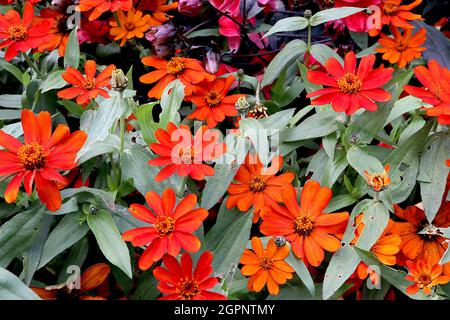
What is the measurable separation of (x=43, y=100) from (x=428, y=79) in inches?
24.0

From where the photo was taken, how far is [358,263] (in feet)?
2.59

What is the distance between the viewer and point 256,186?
88 centimetres

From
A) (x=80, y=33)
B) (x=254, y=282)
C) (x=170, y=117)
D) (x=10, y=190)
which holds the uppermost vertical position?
(x=80, y=33)

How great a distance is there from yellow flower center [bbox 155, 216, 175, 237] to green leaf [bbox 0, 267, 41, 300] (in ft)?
0.52

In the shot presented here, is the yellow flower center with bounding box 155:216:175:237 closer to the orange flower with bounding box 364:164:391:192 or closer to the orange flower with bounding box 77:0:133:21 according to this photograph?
the orange flower with bounding box 364:164:391:192

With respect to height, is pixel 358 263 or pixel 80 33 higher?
pixel 80 33

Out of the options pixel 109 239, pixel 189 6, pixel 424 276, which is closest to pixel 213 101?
pixel 189 6

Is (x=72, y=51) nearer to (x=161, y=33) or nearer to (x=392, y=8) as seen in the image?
(x=161, y=33)

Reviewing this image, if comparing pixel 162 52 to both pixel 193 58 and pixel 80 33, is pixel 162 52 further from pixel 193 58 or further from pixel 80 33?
pixel 80 33

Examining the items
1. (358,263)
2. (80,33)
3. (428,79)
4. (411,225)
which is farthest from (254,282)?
(80,33)

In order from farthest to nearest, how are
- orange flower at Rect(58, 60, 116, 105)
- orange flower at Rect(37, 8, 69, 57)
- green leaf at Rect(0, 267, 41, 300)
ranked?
orange flower at Rect(37, 8, 69, 57) → orange flower at Rect(58, 60, 116, 105) → green leaf at Rect(0, 267, 41, 300)

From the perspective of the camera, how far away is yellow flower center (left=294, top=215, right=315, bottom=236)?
81 centimetres

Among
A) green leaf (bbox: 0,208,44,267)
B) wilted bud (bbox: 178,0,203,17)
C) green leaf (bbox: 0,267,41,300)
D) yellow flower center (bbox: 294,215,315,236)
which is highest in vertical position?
wilted bud (bbox: 178,0,203,17)

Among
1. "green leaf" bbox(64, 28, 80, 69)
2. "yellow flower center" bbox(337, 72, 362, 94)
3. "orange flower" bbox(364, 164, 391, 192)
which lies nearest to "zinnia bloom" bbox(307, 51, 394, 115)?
"yellow flower center" bbox(337, 72, 362, 94)
